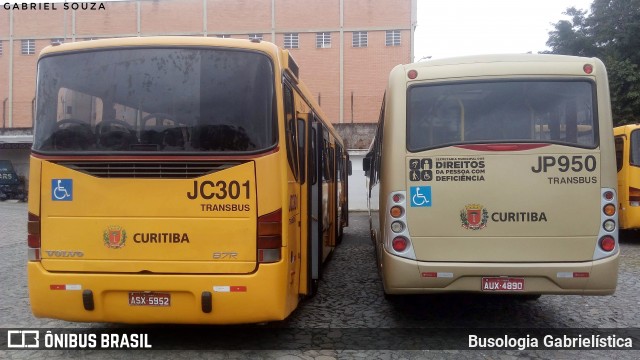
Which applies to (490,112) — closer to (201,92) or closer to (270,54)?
(270,54)

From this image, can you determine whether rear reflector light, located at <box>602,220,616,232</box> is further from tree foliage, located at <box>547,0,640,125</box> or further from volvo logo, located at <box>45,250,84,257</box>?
tree foliage, located at <box>547,0,640,125</box>

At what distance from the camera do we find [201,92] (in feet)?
15.9

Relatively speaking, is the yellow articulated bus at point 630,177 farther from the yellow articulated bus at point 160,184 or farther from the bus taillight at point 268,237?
the bus taillight at point 268,237

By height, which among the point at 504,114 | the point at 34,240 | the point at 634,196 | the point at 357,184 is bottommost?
the point at 34,240

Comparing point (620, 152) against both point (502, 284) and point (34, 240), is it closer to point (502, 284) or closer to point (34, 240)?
point (502, 284)

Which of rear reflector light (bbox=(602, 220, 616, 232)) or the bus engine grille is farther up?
the bus engine grille

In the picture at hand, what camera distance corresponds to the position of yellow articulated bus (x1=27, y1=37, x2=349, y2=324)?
473 centimetres

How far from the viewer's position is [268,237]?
15.6 feet

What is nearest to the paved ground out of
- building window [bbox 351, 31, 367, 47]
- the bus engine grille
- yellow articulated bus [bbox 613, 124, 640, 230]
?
the bus engine grille

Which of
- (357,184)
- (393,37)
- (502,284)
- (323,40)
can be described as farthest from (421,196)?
(323,40)

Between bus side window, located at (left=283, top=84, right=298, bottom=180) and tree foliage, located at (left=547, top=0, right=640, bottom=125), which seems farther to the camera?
tree foliage, located at (left=547, top=0, right=640, bottom=125)

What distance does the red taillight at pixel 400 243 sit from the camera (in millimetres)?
5363

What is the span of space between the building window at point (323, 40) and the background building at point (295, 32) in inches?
2.9

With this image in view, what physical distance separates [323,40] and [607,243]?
36513 mm
